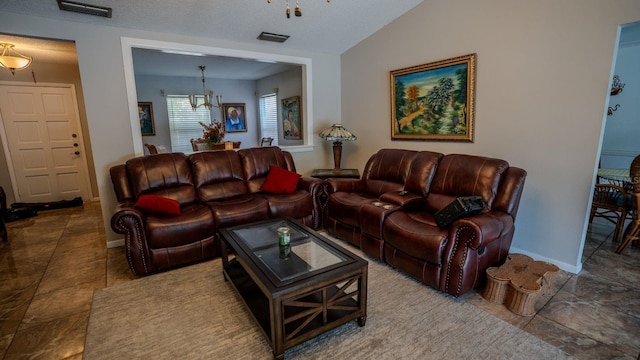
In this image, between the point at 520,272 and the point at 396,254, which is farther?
the point at 396,254

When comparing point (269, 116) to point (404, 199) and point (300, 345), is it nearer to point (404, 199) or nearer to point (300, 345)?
point (404, 199)

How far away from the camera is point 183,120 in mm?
6859

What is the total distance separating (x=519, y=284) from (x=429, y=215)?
2.92ft

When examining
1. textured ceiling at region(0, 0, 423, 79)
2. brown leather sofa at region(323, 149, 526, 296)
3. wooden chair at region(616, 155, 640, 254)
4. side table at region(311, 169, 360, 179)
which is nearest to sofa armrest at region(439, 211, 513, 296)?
brown leather sofa at region(323, 149, 526, 296)

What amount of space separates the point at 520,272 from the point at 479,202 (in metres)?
0.59

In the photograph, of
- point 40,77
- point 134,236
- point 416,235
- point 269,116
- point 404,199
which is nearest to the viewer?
point 416,235

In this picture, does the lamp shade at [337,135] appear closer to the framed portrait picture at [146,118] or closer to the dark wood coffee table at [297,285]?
the dark wood coffee table at [297,285]

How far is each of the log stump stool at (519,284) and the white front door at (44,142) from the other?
6.51 m

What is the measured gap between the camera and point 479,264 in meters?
2.31

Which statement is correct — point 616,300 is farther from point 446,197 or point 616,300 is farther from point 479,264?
point 446,197

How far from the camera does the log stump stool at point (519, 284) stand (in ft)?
6.80

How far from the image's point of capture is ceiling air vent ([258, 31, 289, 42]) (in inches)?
152

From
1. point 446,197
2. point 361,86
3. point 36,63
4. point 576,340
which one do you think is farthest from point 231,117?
point 576,340

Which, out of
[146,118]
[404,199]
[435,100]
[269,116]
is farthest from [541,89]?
[146,118]
